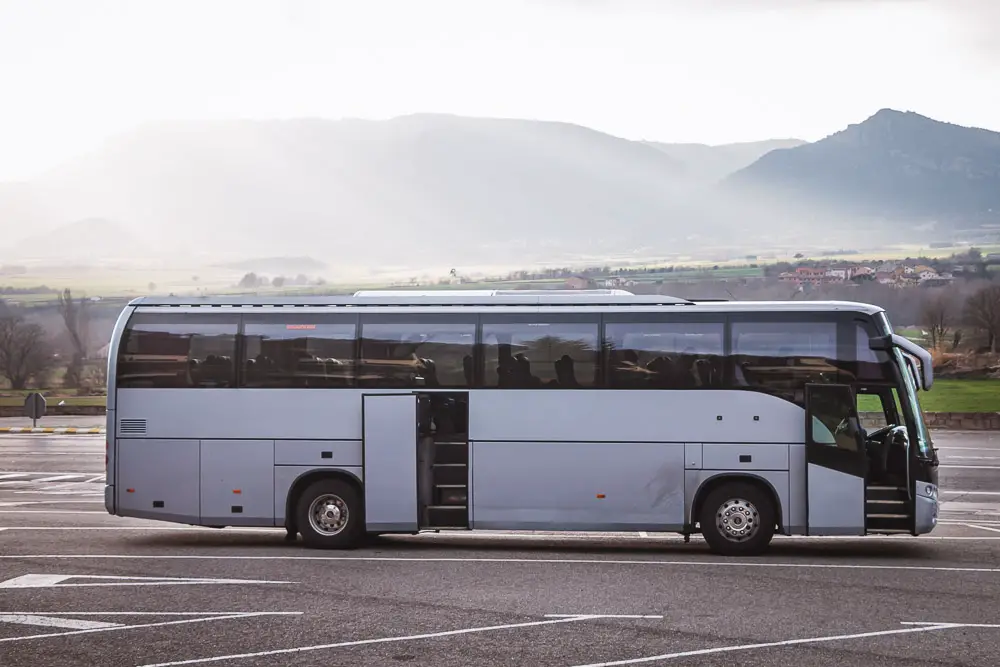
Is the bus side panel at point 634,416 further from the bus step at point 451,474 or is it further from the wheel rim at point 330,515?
the wheel rim at point 330,515

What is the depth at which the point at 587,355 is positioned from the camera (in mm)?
16391

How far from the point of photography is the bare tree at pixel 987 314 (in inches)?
4532

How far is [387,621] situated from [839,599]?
445 cm

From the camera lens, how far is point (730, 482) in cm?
1609

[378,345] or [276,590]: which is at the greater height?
[378,345]

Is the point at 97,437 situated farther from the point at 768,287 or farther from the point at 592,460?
the point at 768,287

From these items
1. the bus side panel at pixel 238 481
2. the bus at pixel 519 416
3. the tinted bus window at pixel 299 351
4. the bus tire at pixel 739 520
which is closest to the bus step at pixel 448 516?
the bus at pixel 519 416

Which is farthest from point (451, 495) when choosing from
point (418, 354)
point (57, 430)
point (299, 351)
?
point (57, 430)

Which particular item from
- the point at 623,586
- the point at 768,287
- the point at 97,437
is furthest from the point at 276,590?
Result: the point at 768,287

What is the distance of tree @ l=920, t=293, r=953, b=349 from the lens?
12075 centimetres

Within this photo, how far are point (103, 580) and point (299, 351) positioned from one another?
426cm

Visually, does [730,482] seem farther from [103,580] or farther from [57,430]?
[57,430]

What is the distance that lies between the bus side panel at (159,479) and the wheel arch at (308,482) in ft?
4.02

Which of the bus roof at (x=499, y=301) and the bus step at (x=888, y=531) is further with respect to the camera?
the bus roof at (x=499, y=301)
